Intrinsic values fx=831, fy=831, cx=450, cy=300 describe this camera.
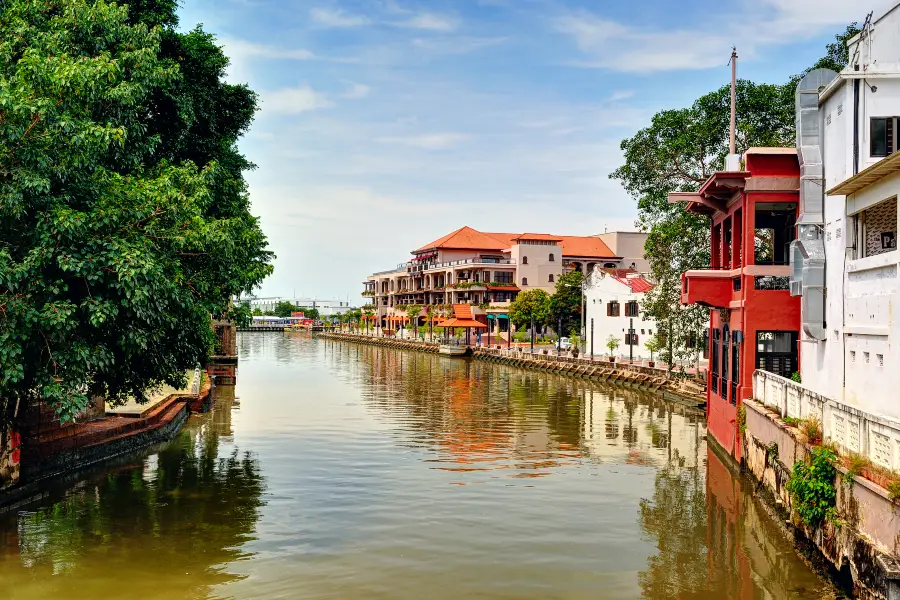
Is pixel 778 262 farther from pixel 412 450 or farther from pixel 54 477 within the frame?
pixel 54 477

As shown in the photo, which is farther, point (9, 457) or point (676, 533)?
point (9, 457)

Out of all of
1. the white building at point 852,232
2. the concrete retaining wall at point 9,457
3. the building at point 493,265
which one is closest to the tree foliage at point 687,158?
the white building at point 852,232

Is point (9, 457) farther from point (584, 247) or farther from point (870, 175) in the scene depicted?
point (584, 247)

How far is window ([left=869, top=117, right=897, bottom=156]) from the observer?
1911cm

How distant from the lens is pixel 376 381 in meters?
57.2

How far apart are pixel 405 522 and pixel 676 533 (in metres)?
5.81

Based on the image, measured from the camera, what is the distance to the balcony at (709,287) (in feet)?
86.3

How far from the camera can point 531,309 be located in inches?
3408

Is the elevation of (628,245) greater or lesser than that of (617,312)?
greater

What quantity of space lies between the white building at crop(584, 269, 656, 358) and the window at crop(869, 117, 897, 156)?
4172 cm

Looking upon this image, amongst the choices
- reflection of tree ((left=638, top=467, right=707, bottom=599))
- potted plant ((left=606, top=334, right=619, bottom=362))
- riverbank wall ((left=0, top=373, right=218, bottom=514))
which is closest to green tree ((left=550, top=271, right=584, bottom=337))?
potted plant ((left=606, top=334, right=619, bottom=362))

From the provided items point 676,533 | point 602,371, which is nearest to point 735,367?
point 676,533

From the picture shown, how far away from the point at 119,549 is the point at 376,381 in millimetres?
41651

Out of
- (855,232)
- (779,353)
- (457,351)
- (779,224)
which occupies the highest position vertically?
(779,224)
